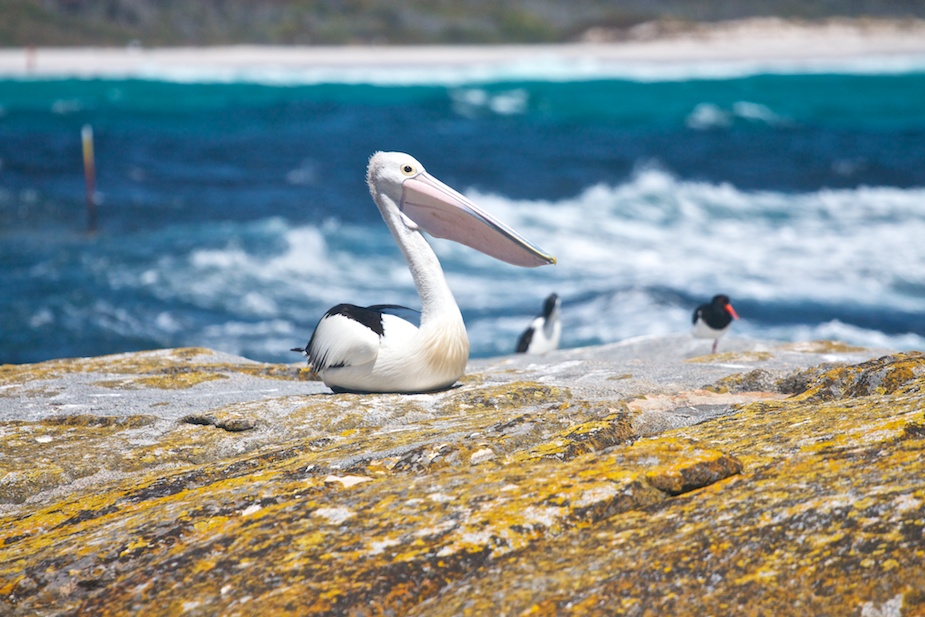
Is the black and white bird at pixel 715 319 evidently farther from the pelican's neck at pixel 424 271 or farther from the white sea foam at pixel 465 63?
the white sea foam at pixel 465 63

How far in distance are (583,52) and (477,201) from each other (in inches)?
2391

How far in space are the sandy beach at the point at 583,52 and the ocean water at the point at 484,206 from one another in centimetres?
2174

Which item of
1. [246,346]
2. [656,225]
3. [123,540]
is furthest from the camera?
[656,225]

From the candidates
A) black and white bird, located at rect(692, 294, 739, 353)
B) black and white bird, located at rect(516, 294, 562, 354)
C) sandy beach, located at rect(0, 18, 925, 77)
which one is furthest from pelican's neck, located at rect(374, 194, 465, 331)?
sandy beach, located at rect(0, 18, 925, 77)

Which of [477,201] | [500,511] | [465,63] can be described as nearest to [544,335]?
[500,511]

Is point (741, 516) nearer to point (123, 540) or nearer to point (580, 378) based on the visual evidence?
point (123, 540)

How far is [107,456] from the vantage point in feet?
12.9

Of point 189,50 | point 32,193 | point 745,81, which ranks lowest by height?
point 32,193

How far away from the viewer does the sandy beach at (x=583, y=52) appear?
66812 mm

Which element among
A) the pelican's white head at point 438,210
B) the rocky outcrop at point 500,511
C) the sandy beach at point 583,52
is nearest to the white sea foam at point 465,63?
the sandy beach at point 583,52

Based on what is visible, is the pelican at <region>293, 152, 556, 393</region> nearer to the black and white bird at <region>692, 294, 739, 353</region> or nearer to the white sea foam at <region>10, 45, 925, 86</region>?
the black and white bird at <region>692, 294, 739, 353</region>

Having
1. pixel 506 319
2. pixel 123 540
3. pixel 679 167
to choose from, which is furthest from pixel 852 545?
pixel 679 167

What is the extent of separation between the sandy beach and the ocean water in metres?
21.7

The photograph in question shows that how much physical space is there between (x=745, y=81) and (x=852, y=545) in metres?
60.1
